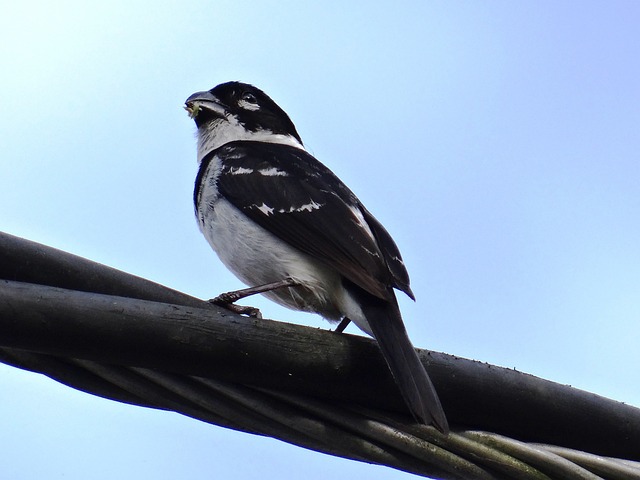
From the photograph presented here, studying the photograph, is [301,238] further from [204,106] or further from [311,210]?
[204,106]

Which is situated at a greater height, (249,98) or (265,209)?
(249,98)

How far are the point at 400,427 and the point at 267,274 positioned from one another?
1.62 meters

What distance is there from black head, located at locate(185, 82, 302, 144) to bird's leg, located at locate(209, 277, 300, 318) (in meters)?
1.88

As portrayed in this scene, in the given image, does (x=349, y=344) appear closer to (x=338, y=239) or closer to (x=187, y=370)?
(x=187, y=370)

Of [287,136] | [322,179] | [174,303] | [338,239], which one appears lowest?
[174,303]

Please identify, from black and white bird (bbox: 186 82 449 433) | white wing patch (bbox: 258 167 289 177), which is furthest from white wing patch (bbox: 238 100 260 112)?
white wing patch (bbox: 258 167 289 177)

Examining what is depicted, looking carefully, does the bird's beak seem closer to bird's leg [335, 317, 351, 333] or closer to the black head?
the black head

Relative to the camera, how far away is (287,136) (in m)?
6.22

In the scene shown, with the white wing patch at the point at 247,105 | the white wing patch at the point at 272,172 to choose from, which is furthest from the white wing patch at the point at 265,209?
the white wing patch at the point at 247,105

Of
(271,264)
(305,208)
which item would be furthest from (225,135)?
(271,264)

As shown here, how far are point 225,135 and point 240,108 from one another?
29 cm

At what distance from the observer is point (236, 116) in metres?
6.04

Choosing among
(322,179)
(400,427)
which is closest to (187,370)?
(400,427)

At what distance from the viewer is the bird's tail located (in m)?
2.90
